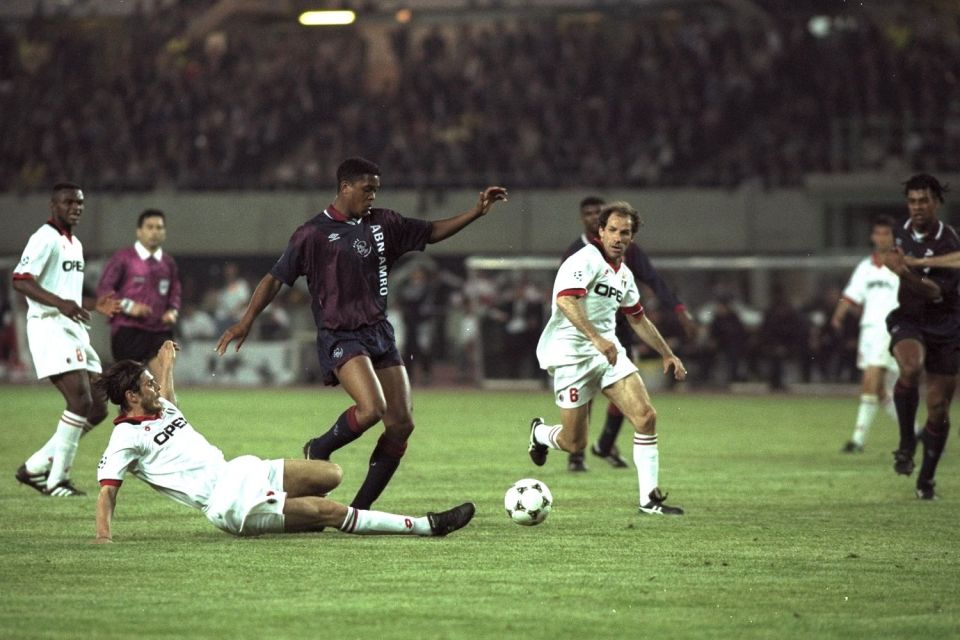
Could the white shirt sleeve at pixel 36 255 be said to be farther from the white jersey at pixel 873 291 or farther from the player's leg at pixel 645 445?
the white jersey at pixel 873 291

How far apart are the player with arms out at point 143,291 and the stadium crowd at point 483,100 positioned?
18.4 metres

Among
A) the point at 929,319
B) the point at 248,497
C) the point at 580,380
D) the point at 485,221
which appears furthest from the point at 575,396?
the point at 485,221

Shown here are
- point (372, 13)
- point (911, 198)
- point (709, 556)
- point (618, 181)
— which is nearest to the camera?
point (709, 556)

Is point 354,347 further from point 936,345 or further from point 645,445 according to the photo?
point 936,345

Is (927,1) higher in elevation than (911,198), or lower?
higher

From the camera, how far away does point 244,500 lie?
27.5ft

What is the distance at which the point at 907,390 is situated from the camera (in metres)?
11.9

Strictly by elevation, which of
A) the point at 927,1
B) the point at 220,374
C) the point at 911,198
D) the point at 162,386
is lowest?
the point at 220,374

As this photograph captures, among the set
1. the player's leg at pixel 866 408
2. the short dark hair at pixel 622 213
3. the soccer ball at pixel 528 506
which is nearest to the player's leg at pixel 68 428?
the soccer ball at pixel 528 506

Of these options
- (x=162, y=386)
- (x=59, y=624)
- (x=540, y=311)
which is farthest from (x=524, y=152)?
(x=59, y=624)

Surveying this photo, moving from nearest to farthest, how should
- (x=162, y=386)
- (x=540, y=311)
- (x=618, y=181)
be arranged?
1. (x=162, y=386)
2. (x=540, y=311)
3. (x=618, y=181)

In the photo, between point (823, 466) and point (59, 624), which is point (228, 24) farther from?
point (59, 624)

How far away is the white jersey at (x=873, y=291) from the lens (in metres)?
16.1

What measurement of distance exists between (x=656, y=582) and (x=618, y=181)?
2412cm
